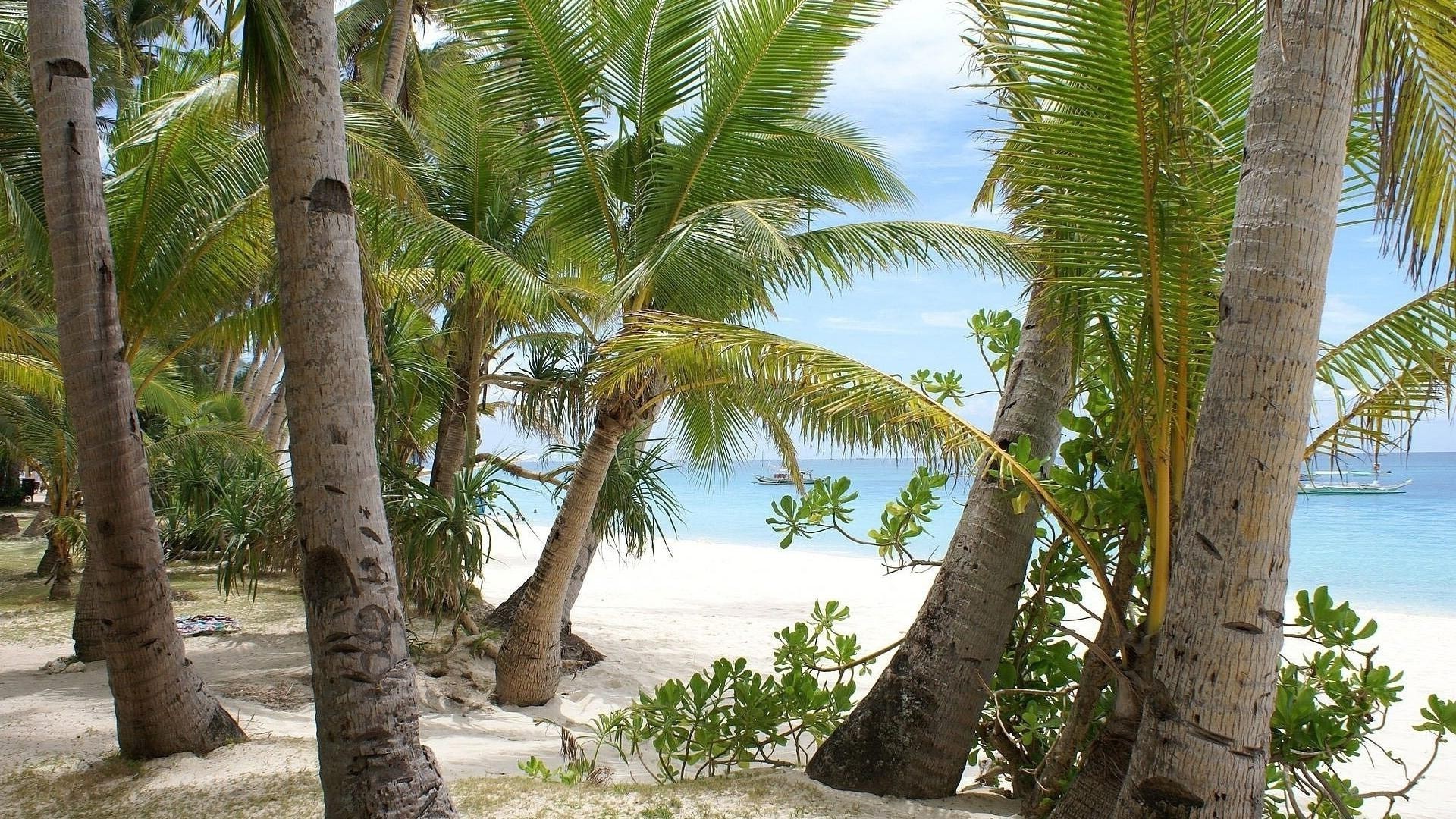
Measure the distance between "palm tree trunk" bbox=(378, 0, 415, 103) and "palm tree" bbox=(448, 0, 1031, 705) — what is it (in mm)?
7614

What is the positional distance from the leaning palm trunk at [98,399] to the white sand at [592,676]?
457mm

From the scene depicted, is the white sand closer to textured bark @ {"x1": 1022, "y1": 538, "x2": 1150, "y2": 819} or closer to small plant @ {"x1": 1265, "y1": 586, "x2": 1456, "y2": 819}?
textured bark @ {"x1": 1022, "y1": 538, "x2": 1150, "y2": 819}

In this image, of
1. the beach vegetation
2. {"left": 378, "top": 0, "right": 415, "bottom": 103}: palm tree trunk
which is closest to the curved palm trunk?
the beach vegetation

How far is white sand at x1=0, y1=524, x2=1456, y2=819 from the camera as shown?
511 cm

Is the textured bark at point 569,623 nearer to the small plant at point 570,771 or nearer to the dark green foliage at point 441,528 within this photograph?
the dark green foliage at point 441,528

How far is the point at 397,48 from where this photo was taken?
14.7 m

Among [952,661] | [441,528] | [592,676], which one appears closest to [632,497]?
[592,676]

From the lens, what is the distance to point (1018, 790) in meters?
Answer: 4.37

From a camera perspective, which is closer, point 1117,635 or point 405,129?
point 1117,635

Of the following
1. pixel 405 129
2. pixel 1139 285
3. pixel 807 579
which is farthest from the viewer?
pixel 807 579

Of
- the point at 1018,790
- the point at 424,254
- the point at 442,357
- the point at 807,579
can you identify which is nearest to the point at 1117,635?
the point at 1018,790

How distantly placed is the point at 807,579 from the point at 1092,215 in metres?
22.3

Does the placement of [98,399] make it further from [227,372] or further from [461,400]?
[227,372]

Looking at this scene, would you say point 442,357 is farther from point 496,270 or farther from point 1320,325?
point 1320,325
